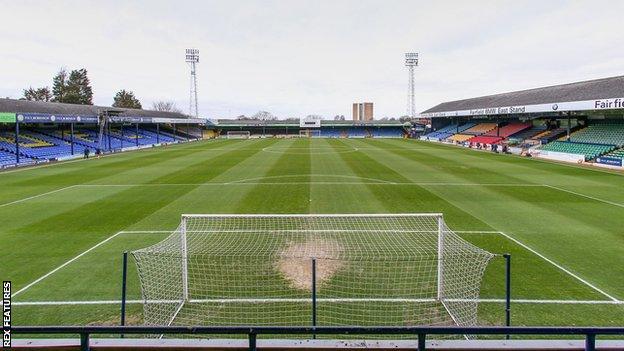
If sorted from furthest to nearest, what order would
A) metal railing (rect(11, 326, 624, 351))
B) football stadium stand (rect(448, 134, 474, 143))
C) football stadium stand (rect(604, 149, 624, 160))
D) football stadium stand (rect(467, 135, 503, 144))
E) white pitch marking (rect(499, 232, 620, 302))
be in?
football stadium stand (rect(448, 134, 474, 143))
football stadium stand (rect(467, 135, 503, 144))
football stadium stand (rect(604, 149, 624, 160))
white pitch marking (rect(499, 232, 620, 302))
metal railing (rect(11, 326, 624, 351))

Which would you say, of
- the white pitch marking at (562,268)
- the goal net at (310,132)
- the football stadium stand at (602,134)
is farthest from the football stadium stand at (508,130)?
the white pitch marking at (562,268)

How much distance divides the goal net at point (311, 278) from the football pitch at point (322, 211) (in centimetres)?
61

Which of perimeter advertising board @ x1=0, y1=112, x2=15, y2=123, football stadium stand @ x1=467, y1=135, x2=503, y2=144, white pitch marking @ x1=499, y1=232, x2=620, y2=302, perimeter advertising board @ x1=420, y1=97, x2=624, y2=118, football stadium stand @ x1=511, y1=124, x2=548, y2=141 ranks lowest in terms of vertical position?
white pitch marking @ x1=499, y1=232, x2=620, y2=302

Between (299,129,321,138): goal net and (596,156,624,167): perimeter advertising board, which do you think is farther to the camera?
(299,129,321,138): goal net

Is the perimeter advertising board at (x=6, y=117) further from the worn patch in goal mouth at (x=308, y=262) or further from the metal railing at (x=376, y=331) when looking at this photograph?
the metal railing at (x=376, y=331)

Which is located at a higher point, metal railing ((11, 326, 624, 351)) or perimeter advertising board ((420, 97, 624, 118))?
perimeter advertising board ((420, 97, 624, 118))

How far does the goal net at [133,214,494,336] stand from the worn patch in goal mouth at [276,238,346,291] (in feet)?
0.09

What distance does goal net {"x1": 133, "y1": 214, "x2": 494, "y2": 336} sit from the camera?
8531 millimetres

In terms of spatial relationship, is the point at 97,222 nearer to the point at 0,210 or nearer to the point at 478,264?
the point at 0,210

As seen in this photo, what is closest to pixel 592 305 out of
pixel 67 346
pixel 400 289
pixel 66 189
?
pixel 400 289

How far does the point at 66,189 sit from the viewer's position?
24.2 metres

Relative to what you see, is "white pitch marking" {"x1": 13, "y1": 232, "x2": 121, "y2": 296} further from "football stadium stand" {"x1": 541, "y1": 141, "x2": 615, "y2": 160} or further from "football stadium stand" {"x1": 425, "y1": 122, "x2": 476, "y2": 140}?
"football stadium stand" {"x1": 425, "y1": 122, "x2": 476, "y2": 140}

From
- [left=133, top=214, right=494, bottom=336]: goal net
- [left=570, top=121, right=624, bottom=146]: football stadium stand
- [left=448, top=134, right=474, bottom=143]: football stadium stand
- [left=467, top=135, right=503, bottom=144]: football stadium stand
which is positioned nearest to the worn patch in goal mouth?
[left=133, top=214, right=494, bottom=336]: goal net

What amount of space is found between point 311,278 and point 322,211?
24.7 feet
